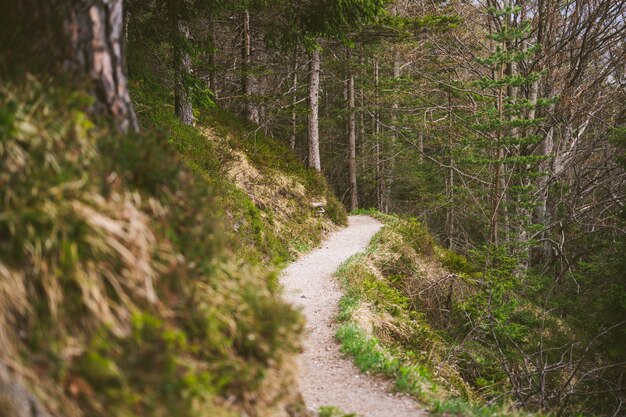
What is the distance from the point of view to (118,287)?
7.16 ft

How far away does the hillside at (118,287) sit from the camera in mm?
1979

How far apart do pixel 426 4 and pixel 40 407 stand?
18212mm

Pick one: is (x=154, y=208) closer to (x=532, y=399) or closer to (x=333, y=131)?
(x=532, y=399)

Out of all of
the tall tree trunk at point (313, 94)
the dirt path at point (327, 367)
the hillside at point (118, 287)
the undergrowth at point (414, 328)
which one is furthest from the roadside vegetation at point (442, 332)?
the tall tree trunk at point (313, 94)

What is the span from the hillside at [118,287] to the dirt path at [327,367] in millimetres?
615

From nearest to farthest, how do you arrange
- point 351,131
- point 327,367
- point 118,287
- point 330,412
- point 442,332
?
point 118,287, point 330,412, point 327,367, point 442,332, point 351,131

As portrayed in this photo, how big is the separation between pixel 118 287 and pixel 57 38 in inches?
66.8

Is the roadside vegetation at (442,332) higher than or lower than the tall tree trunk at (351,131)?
lower

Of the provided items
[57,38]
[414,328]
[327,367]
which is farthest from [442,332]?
[57,38]

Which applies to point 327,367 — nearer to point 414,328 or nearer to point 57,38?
point 414,328

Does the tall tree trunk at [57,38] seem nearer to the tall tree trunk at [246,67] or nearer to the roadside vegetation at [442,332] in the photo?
the roadside vegetation at [442,332]

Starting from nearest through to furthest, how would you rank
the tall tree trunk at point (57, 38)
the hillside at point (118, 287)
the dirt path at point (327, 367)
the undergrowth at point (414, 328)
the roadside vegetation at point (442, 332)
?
the hillside at point (118, 287) → the tall tree trunk at point (57, 38) → the dirt path at point (327, 367) → the undergrowth at point (414, 328) → the roadside vegetation at point (442, 332)

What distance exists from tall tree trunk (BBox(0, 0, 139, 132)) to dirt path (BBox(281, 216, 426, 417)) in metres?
2.26

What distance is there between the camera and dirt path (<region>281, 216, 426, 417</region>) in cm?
440
